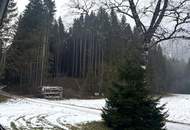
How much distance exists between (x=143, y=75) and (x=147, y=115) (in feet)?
4.54

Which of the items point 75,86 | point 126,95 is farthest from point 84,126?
point 75,86

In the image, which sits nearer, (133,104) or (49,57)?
(133,104)

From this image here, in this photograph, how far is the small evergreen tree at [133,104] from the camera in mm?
10789

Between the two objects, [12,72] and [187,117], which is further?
[12,72]

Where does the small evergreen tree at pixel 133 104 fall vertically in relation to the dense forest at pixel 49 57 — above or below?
below

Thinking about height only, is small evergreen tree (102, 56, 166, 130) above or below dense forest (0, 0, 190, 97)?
below

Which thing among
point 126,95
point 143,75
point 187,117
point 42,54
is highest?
point 42,54

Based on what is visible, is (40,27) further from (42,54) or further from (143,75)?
(143,75)

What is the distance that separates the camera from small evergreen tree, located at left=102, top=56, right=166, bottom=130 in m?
10.8

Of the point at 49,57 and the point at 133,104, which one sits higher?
the point at 49,57

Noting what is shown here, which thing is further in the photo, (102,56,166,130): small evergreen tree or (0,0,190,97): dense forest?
(0,0,190,97): dense forest

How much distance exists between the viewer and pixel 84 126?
12164mm

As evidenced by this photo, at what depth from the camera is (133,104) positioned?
10.8 meters

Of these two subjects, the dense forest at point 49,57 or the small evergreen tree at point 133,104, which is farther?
the dense forest at point 49,57
